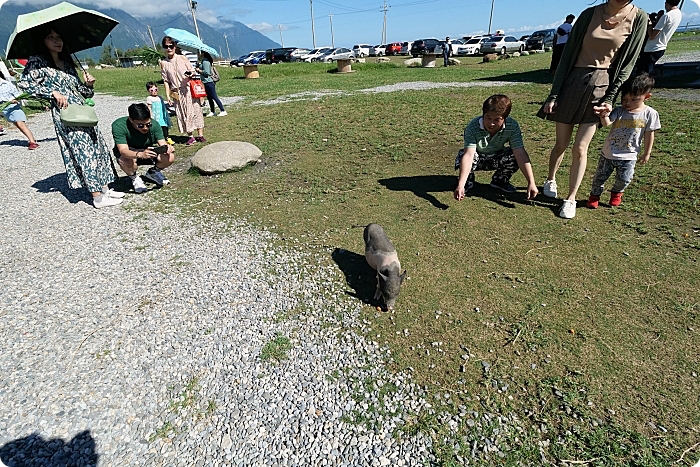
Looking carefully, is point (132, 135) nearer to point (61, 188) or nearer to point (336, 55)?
point (61, 188)

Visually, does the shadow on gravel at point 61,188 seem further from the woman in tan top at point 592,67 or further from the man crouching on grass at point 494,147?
the woman in tan top at point 592,67

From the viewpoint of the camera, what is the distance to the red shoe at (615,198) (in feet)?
13.7

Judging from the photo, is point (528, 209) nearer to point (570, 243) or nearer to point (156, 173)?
point (570, 243)

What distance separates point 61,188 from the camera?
607cm

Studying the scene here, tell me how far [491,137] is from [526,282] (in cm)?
192

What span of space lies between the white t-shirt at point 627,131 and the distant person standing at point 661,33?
4.60m

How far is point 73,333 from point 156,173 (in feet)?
11.6

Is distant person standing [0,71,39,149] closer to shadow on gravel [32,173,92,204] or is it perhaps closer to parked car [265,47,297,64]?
shadow on gravel [32,173,92,204]

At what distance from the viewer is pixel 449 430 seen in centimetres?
215

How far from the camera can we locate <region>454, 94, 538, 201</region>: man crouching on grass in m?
4.05

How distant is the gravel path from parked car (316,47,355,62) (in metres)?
37.9

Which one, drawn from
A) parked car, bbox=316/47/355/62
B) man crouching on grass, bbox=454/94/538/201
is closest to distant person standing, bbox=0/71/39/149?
man crouching on grass, bbox=454/94/538/201

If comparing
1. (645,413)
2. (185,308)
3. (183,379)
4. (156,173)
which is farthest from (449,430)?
(156,173)

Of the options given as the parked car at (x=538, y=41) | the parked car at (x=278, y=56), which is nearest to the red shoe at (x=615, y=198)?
the parked car at (x=538, y=41)
